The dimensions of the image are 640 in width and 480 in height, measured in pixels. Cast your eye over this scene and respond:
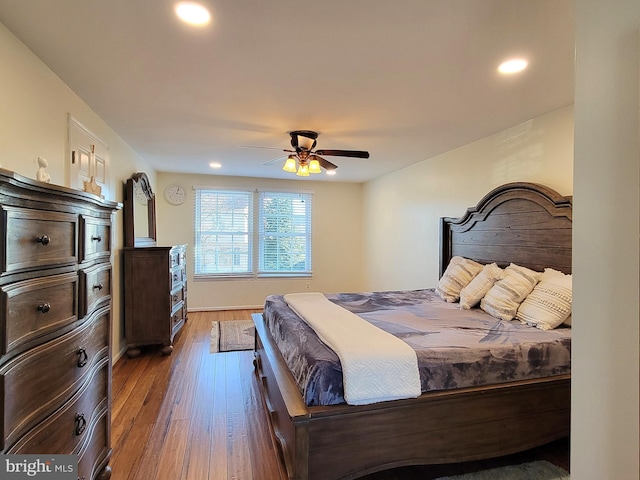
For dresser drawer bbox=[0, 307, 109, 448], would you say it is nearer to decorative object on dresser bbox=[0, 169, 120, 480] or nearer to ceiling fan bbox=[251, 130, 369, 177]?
decorative object on dresser bbox=[0, 169, 120, 480]

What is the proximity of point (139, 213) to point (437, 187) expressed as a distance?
12.9ft

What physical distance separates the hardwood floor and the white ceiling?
7.59ft

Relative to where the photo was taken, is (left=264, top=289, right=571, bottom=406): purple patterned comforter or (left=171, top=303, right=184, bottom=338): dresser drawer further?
(left=171, top=303, right=184, bottom=338): dresser drawer

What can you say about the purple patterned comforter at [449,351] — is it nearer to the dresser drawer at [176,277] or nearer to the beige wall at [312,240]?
the dresser drawer at [176,277]

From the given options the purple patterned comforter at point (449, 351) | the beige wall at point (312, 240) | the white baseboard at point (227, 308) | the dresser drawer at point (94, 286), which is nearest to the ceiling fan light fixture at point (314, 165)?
the purple patterned comforter at point (449, 351)

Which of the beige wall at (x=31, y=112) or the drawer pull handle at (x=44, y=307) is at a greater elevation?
the beige wall at (x=31, y=112)

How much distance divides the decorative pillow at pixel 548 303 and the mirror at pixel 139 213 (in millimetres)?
4042

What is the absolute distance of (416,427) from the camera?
68.6 inches

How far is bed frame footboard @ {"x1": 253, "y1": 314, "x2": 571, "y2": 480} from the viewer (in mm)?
1600

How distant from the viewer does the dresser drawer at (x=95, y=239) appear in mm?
1469

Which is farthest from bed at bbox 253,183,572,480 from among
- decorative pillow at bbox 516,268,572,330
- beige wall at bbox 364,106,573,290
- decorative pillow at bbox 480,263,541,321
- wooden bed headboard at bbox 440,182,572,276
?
beige wall at bbox 364,106,573,290

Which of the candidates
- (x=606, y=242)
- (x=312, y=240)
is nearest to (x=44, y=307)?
(x=606, y=242)

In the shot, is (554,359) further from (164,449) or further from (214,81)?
(214,81)

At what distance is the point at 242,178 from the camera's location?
5973mm
